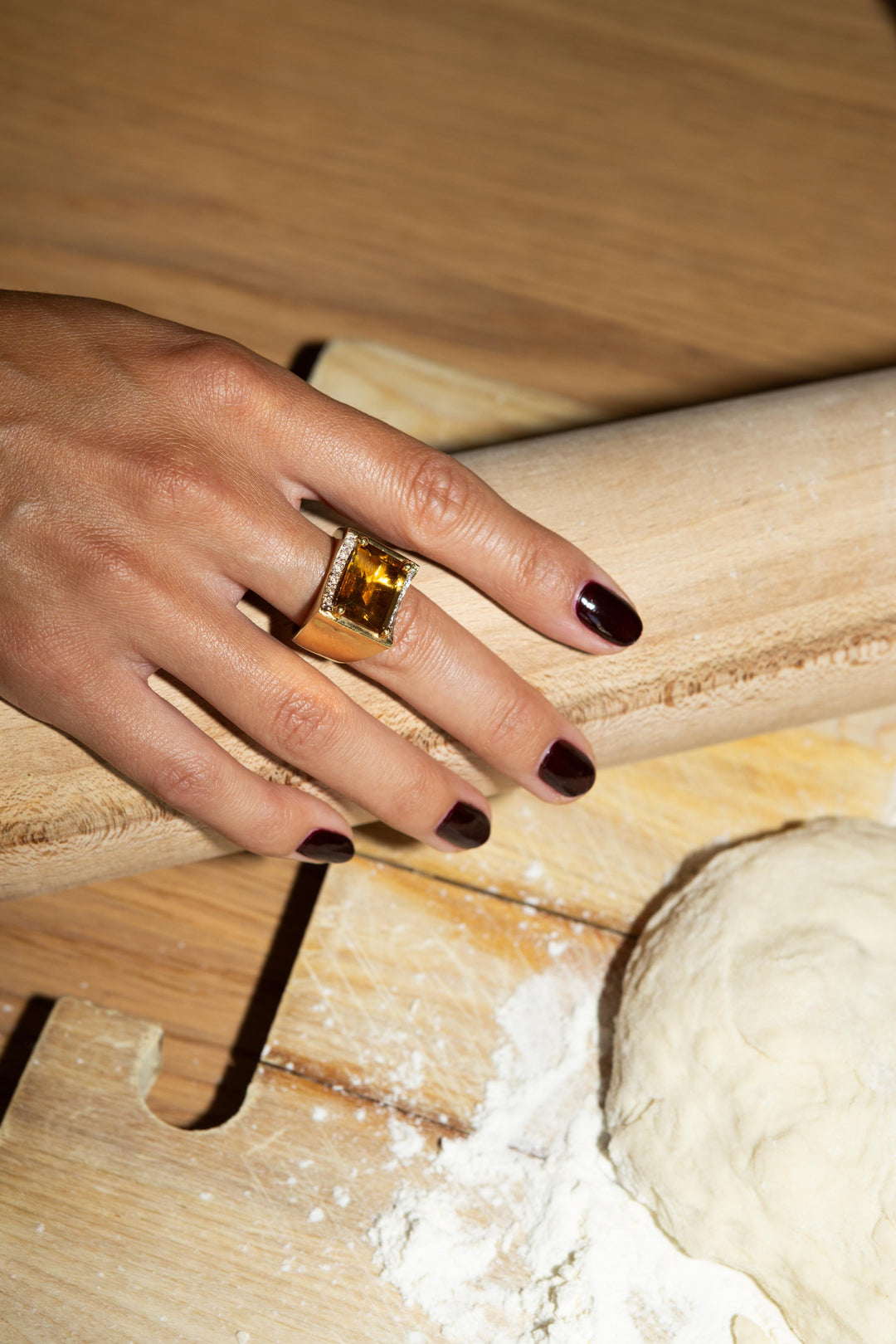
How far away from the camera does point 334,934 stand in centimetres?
96

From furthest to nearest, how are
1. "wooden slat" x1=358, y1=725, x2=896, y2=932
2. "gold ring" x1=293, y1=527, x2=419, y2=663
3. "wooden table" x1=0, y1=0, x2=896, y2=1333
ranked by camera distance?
A: "wooden table" x1=0, y1=0, x2=896, y2=1333, "wooden slat" x1=358, y1=725, x2=896, y2=932, "gold ring" x1=293, y1=527, x2=419, y2=663

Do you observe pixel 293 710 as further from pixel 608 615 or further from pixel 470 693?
pixel 608 615

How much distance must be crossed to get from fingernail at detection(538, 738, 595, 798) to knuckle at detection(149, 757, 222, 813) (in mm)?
252

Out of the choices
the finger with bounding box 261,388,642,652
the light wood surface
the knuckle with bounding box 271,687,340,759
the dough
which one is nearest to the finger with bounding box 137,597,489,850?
the knuckle with bounding box 271,687,340,759

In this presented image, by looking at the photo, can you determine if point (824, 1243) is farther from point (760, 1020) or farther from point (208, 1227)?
point (208, 1227)

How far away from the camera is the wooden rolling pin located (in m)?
0.81

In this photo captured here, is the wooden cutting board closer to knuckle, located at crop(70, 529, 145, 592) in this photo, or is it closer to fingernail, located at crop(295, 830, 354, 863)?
fingernail, located at crop(295, 830, 354, 863)

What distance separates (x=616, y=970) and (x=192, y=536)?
0.54 meters

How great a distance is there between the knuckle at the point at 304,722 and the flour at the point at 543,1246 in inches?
14.1

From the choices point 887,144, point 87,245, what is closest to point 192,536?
point 87,245

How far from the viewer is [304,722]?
2.50ft

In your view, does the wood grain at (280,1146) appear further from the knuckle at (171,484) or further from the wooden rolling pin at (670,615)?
the knuckle at (171,484)

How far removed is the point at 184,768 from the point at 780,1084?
1.68 ft

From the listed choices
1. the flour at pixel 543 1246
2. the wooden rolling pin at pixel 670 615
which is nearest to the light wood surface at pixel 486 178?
the wooden rolling pin at pixel 670 615
